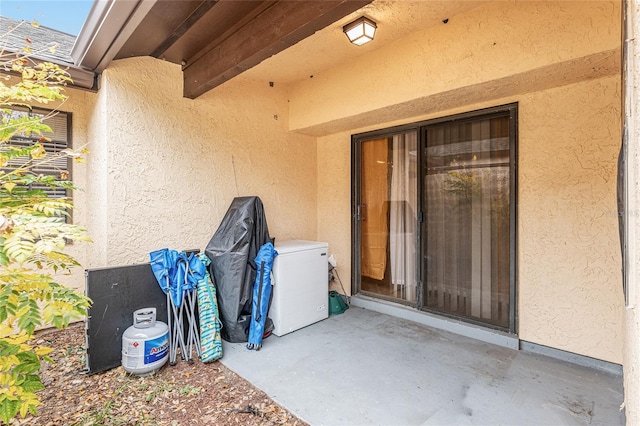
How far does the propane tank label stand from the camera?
2.91 m

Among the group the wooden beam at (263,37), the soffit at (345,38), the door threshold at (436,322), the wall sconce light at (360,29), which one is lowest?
the door threshold at (436,322)

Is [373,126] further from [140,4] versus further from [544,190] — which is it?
[140,4]

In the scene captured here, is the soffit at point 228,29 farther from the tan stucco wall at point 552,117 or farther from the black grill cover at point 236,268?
the black grill cover at point 236,268

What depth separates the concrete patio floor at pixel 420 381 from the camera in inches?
95.8

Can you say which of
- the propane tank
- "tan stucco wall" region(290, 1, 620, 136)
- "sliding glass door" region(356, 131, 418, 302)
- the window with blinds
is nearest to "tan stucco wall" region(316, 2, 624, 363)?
"tan stucco wall" region(290, 1, 620, 136)

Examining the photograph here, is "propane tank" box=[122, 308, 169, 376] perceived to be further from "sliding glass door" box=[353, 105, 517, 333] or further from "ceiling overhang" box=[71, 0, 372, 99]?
"sliding glass door" box=[353, 105, 517, 333]

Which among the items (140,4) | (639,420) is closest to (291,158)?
(140,4)

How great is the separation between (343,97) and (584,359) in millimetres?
4069

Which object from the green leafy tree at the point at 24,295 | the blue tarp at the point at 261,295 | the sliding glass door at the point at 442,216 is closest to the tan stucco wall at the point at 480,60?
the sliding glass door at the point at 442,216

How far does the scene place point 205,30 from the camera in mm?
3160

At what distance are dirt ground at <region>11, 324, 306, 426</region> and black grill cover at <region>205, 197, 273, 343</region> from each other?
1.73ft

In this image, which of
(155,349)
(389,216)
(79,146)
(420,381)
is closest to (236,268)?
(155,349)

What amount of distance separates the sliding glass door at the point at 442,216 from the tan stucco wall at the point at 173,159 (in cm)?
149

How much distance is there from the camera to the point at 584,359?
313 centimetres
